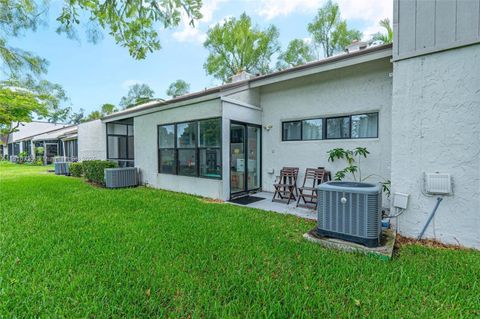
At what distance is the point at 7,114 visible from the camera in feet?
32.6

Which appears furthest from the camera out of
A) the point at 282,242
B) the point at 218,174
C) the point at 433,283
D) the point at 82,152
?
the point at 82,152

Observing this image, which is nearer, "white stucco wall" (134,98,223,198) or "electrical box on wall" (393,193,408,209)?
"electrical box on wall" (393,193,408,209)

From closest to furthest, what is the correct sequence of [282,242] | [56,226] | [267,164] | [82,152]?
[282,242], [56,226], [267,164], [82,152]

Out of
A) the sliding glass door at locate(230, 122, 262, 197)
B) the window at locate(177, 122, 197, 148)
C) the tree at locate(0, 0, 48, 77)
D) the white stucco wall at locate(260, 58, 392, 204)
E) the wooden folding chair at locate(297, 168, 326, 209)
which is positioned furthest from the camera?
the window at locate(177, 122, 197, 148)

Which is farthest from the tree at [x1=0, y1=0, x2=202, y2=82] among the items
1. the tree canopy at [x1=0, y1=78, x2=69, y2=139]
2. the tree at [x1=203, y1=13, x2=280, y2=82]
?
the tree at [x1=203, y1=13, x2=280, y2=82]

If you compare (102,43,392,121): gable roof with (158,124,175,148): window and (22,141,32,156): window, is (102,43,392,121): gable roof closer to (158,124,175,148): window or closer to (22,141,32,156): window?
(158,124,175,148): window

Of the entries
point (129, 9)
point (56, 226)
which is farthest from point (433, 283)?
point (56, 226)

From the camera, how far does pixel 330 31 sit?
64.7 ft

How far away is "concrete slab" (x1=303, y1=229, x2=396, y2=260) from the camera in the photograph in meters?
3.08

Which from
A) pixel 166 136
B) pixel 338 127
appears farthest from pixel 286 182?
pixel 166 136

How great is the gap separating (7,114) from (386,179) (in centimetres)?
1475

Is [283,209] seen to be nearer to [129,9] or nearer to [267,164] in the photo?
[267,164]

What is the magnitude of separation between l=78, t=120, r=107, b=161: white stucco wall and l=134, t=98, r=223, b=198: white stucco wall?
3333mm

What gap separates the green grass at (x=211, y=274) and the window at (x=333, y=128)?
127 inches
